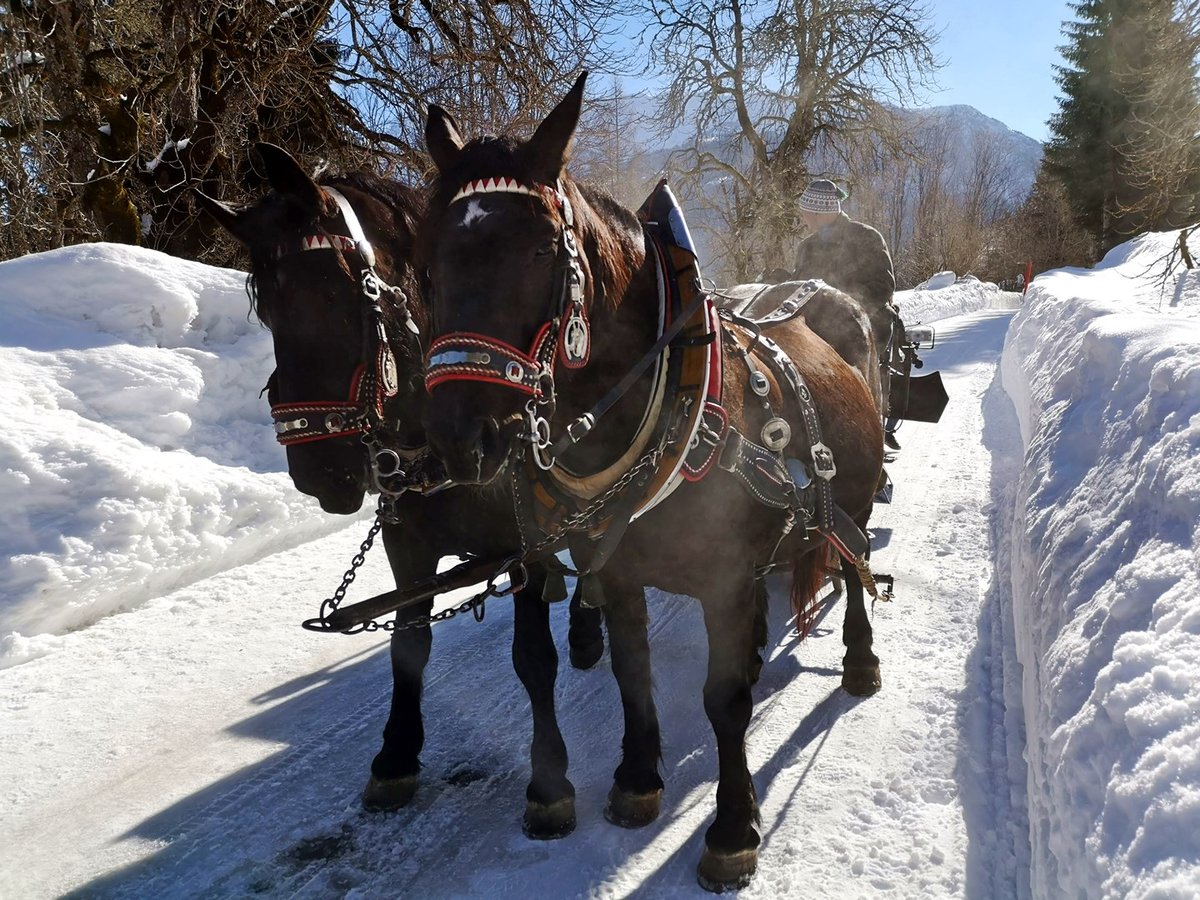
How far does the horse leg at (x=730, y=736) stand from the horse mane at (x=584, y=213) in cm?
103

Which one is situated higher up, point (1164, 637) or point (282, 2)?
point (282, 2)

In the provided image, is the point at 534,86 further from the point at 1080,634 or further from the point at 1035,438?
the point at 1080,634

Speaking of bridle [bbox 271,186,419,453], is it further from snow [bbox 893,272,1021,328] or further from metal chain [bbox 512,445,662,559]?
snow [bbox 893,272,1021,328]

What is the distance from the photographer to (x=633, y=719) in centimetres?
282

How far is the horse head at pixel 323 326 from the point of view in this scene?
250 cm

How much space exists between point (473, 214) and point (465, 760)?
2196mm

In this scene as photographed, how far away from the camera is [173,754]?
124 inches

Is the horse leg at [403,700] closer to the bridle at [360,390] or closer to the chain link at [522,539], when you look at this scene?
the chain link at [522,539]

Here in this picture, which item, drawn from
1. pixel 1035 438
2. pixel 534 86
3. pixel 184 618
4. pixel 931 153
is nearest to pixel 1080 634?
pixel 1035 438

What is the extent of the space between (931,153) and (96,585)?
42.9 metres

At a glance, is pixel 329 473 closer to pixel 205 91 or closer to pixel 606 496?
pixel 606 496

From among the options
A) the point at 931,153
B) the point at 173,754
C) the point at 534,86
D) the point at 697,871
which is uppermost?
the point at 931,153

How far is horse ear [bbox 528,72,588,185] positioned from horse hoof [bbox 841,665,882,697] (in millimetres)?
2559

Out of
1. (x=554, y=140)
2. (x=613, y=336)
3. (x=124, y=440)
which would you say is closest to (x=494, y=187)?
(x=554, y=140)
